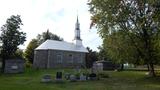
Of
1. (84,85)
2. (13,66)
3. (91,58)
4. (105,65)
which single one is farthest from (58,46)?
(84,85)

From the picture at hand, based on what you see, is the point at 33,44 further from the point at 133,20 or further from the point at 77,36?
the point at 133,20

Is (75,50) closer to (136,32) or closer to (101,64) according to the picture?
(101,64)

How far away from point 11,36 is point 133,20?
96.3 feet

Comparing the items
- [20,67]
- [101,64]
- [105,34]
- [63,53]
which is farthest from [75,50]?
[105,34]

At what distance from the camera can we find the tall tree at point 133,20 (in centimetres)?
3343

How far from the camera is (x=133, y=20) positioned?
34.3 metres

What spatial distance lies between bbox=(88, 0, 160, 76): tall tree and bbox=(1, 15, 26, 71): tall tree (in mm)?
25234

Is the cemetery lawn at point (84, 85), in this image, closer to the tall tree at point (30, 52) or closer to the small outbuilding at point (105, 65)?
the small outbuilding at point (105, 65)

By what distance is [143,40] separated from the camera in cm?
3509

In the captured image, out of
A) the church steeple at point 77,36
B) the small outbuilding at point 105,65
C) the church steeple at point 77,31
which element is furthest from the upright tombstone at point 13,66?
the church steeple at point 77,31

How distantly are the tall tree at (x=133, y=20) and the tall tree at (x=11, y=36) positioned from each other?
25234 millimetres

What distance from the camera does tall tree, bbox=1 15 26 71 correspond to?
2142 inches

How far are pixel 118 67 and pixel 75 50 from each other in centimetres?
1122

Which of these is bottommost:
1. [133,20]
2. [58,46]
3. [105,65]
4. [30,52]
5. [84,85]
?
[84,85]
